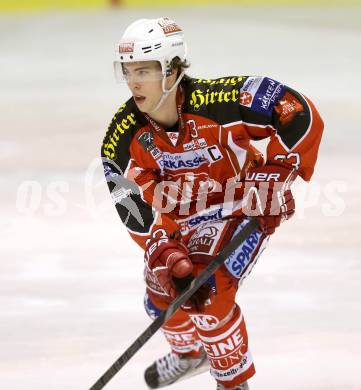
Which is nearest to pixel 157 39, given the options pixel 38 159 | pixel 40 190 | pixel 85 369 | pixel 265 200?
pixel 265 200

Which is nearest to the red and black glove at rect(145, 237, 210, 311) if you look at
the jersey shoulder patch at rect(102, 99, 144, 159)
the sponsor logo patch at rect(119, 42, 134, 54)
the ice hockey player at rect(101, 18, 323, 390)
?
the ice hockey player at rect(101, 18, 323, 390)

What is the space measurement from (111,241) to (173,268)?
2.20m

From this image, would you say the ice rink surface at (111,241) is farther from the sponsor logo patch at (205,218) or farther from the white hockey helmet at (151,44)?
the white hockey helmet at (151,44)

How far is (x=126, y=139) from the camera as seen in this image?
4.24 metres

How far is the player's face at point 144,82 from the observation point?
4.07 metres

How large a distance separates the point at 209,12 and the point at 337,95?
395 cm

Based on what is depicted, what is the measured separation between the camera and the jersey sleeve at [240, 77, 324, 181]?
414 cm

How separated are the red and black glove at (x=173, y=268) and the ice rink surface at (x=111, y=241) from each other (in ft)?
1.91

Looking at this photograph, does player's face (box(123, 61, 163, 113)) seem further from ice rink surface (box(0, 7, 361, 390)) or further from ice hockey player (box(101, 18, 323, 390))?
ice rink surface (box(0, 7, 361, 390))

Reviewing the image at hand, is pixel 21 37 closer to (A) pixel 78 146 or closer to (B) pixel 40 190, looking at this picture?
(A) pixel 78 146
